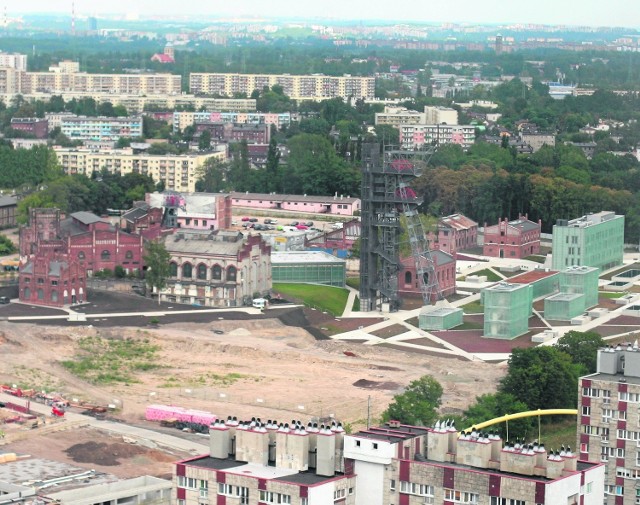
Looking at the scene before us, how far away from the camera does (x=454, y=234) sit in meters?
105

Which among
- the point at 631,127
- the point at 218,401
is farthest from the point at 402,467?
the point at 631,127

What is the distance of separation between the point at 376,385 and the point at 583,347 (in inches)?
308

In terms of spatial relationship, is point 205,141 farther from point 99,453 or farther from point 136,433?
point 99,453

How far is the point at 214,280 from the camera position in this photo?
90000 millimetres

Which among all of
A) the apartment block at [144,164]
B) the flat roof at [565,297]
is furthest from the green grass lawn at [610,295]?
the apartment block at [144,164]

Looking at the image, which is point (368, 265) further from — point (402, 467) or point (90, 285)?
point (402, 467)

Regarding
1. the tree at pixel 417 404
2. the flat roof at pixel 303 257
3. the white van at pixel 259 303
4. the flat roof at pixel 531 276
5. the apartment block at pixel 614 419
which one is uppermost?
the apartment block at pixel 614 419

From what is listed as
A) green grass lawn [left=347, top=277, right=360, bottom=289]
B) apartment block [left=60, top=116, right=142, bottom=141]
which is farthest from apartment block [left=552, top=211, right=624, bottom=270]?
apartment block [left=60, top=116, right=142, bottom=141]

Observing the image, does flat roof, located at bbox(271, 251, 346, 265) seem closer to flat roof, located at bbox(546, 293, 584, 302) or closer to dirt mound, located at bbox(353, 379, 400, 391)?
flat roof, located at bbox(546, 293, 584, 302)

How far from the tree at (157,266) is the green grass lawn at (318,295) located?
18.8 feet

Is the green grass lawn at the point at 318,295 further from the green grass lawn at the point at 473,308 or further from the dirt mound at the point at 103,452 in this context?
the dirt mound at the point at 103,452

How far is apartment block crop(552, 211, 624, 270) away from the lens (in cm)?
10225

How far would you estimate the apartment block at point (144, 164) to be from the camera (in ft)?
455

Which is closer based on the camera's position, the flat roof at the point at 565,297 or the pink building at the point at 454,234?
the flat roof at the point at 565,297
